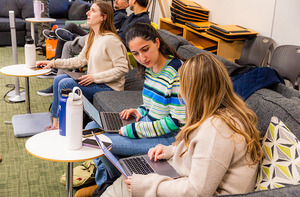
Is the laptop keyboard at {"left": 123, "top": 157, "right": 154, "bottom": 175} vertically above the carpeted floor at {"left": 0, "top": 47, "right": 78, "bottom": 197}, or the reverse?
the laptop keyboard at {"left": 123, "top": 157, "right": 154, "bottom": 175}

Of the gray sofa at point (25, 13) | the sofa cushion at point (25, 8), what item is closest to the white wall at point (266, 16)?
the gray sofa at point (25, 13)

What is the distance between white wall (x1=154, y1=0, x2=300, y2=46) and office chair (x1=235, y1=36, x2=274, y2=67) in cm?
10

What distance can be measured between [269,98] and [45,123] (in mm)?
2188

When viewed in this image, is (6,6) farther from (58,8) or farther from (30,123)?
(30,123)

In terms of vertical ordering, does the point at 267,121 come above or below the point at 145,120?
above

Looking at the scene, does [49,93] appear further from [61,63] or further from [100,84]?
[100,84]

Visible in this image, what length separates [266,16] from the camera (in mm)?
3430

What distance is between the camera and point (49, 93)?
161 inches

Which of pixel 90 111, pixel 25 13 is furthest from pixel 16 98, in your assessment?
pixel 25 13

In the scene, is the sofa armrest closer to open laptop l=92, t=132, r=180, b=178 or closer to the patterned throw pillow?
the patterned throw pillow

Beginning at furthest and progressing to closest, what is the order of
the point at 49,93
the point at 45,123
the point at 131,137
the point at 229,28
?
the point at 49,93 → the point at 229,28 → the point at 45,123 → the point at 131,137

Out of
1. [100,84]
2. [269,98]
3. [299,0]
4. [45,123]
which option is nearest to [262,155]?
[269,98]

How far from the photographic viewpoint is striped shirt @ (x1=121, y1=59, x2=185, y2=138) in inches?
75.5

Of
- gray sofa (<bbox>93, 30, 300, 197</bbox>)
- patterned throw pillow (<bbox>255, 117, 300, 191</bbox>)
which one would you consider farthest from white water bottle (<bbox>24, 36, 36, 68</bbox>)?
patterned throw pillow (<bbox>255, 117, 300, 191</bbox>)
